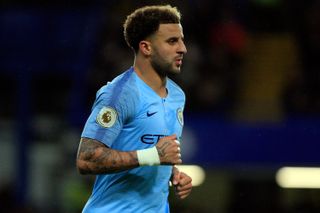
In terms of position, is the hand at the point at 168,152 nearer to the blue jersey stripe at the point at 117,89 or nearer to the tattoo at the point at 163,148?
the tattoo at the point at 163,148

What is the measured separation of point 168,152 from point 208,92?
7.13m

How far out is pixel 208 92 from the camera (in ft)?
40.8

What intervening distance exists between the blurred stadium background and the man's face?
20.7ft

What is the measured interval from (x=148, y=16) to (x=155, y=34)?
115 mm

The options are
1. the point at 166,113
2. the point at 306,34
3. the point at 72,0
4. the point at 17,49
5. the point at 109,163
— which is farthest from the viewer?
the point at 72,0

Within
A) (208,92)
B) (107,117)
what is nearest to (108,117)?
(107,117)

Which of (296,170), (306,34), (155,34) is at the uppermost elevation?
(306,34)

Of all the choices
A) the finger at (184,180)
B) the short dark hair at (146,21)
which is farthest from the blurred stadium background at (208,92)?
the finger at (184,180)

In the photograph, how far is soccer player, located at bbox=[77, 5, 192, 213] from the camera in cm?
535

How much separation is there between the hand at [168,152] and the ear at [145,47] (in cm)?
63

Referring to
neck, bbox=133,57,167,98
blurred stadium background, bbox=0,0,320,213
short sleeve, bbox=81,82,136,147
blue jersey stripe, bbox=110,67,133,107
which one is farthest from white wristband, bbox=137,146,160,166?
blurred stadium background, bbox=0,0,320,213

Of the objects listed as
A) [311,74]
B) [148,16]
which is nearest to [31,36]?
[311,74]

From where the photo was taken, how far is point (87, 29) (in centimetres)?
1438

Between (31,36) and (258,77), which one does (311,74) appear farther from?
(31,36)
